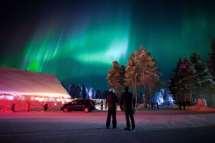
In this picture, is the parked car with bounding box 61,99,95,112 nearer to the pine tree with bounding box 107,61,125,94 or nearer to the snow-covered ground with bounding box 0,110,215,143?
the snow-covered ground with bounding box 0,110,215,143

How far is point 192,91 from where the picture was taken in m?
88.6

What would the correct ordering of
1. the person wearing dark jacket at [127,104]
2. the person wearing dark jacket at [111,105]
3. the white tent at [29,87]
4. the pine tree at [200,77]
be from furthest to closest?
the pine tree at [200,77]
the white tent at [29,87]
the person wearing dark jacket at [111,105]
the person wearing dark jacket at [127,104]

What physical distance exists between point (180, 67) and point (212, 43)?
417 inches

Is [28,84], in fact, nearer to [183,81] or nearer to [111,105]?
[183,81]

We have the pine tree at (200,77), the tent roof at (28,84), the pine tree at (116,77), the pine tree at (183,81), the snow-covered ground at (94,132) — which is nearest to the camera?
the snow-covered ground at (94,132)

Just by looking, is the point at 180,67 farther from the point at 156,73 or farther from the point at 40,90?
the point at 40,90

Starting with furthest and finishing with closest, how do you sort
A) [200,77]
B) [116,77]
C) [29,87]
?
[116,77] → [200,77] → [29,87]

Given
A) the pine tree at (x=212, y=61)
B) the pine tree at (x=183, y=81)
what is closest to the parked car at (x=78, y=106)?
the pine tree at (x=183, y=81)

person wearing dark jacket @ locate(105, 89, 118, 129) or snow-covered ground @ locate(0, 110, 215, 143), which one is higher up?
person wearing dark jacket @ locate(105, 89, 118, 129)

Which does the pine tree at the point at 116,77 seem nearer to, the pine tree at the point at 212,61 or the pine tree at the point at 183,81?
the pine tree at the point at 183,81

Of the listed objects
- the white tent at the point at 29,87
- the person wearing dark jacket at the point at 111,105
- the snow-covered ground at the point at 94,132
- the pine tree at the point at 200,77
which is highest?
the pine tree at the point at 200,77

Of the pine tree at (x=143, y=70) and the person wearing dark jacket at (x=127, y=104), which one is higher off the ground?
the pine tree at (x=143, y=70)

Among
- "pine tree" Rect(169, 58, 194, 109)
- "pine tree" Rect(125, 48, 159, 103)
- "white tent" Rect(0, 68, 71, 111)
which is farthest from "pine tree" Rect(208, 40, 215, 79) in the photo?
"white tent" Rect(0, 68, 71, 111)

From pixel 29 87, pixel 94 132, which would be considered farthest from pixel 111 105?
A: pixel 29 87
